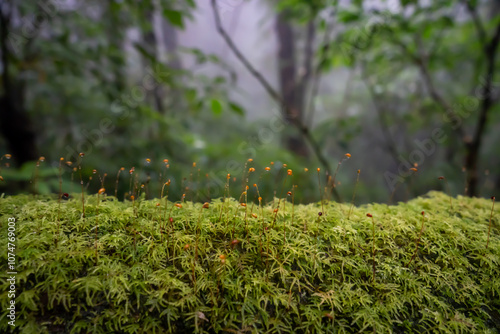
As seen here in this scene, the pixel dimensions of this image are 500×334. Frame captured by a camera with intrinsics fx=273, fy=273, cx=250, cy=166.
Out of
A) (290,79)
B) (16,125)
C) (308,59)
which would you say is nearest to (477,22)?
(308,59)

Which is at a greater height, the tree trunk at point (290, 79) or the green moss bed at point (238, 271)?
the tree trunk at point (290, 79)

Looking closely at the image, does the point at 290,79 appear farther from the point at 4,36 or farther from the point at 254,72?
the point at 4,36

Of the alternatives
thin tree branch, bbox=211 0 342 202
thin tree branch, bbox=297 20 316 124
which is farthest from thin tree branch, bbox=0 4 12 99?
thin tree branch, bbox=297 20 316 124

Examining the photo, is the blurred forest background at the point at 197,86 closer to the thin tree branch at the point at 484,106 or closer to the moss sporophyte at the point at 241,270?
the thin tree branch at the point at 484,106

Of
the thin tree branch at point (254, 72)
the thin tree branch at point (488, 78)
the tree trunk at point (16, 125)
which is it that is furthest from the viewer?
the tree trunk at point (16, 125)

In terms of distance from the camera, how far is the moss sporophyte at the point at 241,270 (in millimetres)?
1006

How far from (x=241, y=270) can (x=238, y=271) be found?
0.01m

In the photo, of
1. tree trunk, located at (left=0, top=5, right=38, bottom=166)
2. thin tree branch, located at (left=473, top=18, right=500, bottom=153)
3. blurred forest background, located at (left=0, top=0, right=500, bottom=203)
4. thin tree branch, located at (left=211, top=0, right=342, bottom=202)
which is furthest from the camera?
tree trunk, located at (left=0, top=5, right=38, bottom=166)

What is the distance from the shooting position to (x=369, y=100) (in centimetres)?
1207

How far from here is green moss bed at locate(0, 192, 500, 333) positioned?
3.29 feet

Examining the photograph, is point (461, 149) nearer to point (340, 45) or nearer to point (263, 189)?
point (340, 45)

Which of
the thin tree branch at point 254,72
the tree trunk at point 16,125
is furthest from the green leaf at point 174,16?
the tree trunk at point 16,125

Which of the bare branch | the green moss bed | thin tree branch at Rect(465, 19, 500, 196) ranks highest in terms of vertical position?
the bare branch

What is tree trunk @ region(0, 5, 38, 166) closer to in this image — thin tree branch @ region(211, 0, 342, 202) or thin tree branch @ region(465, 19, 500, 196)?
thin tree branch @ region(211, 0, 342, 202)
